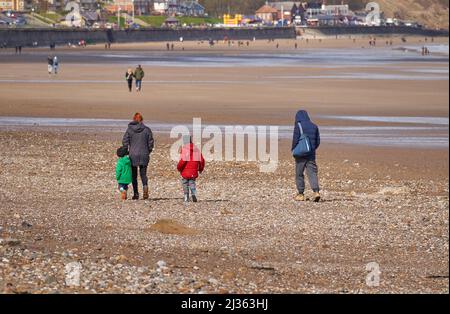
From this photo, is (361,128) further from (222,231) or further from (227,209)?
(222,231)

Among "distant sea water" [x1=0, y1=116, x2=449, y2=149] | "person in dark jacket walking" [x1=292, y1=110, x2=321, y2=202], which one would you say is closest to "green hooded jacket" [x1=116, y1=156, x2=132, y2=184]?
"person in dark jacket walking" [x1=292, y1=110, x2=321, y2=202]

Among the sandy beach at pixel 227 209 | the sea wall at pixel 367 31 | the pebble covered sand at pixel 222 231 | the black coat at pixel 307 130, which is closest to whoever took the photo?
the pebble covered sand at pixel 222 231

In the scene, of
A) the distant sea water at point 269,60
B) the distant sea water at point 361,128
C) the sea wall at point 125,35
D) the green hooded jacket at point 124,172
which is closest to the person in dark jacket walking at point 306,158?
the green hooded jacket at point 124,172

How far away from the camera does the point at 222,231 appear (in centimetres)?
1246

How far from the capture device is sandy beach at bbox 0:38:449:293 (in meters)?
9.68

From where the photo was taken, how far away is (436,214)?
13898 millimetres

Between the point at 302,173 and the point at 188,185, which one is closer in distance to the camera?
the point at 188,185

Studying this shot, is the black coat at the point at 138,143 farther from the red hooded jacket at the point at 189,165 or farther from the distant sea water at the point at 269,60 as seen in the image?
the distant sea water at the point at 269,60

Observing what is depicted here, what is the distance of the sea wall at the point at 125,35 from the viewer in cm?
10294

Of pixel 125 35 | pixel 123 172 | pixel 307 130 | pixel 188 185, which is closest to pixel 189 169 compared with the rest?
pixel 188 185

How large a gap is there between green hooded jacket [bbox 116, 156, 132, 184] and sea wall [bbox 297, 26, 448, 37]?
15667 cm

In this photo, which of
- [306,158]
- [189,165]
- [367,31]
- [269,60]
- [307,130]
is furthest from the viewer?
[367,31]

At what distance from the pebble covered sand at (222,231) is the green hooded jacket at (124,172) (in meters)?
0.33

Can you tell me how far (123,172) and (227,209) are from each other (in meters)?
1.72
